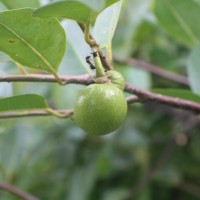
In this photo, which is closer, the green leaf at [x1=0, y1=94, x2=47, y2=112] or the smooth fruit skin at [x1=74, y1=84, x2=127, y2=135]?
the smooth fruit skin at [x1=74, y1=84, x2=127, y2=135]

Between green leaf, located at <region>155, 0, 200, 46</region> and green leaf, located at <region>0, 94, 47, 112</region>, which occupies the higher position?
green leaf, located at <region>0, 94, 47, 112</region>

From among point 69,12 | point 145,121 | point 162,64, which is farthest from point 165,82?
point 69,12

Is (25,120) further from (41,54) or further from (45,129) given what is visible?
(41,54)

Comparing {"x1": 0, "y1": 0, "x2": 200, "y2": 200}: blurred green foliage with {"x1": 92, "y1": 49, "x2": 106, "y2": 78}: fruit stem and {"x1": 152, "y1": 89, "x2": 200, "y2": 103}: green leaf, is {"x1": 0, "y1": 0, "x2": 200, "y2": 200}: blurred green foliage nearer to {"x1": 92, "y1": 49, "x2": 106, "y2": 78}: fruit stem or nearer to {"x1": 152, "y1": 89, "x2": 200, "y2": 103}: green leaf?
{"x1": 152, "y1": 89, "x2": 200, "y2": 103}: green leaf

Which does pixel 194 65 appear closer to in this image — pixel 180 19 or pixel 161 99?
pixel 180 19

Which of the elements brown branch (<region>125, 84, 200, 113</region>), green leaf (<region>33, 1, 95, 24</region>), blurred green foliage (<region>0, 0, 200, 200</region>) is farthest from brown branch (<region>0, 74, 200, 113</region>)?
blurred green foliage (<region>0, 0, 200, 200</region>)

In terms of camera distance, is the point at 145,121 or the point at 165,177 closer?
the point at 165,177
